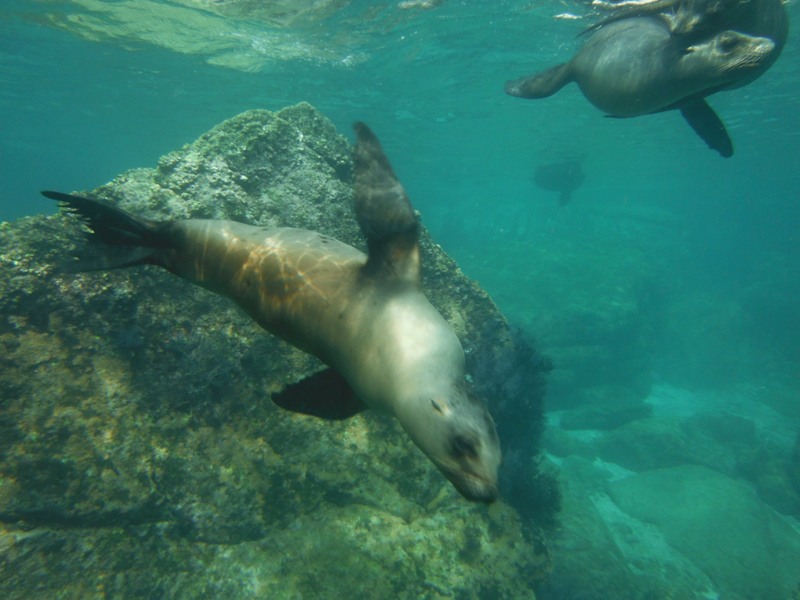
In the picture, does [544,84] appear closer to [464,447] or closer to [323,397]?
[323,397]

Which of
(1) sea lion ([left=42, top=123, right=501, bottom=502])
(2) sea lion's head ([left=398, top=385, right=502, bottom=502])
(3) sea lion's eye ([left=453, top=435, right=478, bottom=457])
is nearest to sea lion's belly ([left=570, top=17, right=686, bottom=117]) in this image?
(1) sea lion ([left=42, top=123, right=501, bottom=502])

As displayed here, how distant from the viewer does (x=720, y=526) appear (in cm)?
982

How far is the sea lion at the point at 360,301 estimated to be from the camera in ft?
6.51

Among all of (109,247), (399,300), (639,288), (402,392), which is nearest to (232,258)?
(109,247)

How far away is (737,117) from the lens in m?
24.3

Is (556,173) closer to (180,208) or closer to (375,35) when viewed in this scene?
(375,35)

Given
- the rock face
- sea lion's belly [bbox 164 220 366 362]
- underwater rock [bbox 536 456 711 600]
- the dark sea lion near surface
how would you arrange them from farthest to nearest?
underwater rock [bbox 536 456 711 600] < the dark sea lion near surface < the rock face < sea lion's belly [bbox 164 220 366 362]

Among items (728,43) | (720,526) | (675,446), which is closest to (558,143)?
(675,446)

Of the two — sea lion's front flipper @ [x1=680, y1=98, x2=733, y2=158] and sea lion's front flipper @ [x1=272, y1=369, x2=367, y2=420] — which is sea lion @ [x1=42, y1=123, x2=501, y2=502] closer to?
sea lion's front flipper @ [x1=272, y1=369, x2=367, y2=420]

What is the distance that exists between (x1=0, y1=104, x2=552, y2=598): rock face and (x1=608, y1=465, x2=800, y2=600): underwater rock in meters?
7.02

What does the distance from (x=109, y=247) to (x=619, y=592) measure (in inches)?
341

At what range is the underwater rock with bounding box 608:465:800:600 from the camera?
8703mm

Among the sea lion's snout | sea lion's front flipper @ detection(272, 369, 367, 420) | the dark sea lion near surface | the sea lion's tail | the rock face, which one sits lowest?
the rock face

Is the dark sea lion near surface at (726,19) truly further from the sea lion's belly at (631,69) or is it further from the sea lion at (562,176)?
the sea lion at (562,176)
